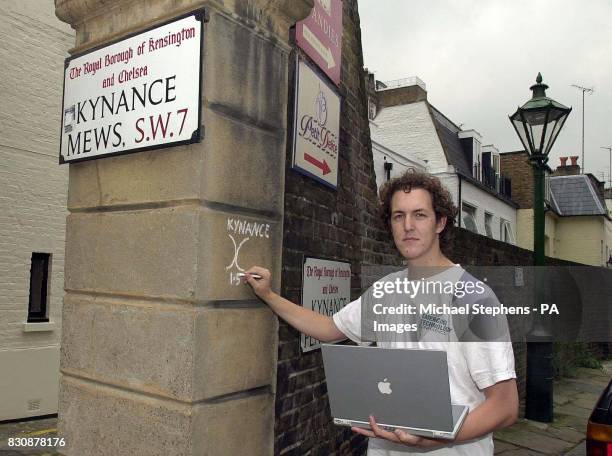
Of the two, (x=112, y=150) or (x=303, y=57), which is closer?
(x=112, y=150)

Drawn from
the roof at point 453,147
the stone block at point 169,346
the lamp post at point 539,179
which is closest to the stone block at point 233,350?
the stone block at point 169,346

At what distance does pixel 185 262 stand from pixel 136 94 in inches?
40.9

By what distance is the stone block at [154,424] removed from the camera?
2.77 m

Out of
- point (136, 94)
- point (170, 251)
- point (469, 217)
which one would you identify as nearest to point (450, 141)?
point (469, 217)

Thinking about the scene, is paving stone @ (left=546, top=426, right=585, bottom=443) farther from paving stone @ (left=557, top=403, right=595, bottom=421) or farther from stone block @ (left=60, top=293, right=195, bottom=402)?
stone block @ (left=60, top=293, right=195, bottom=402)

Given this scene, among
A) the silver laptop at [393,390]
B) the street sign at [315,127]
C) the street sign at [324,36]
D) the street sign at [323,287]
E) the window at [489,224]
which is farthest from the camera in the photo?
the window at [489,224]

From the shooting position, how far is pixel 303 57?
4.09 m

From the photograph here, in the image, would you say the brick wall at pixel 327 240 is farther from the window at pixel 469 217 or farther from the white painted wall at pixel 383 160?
the window at pixel 469 217

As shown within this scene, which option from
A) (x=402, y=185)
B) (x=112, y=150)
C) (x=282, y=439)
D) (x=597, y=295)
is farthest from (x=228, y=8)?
(x=597, y=295)

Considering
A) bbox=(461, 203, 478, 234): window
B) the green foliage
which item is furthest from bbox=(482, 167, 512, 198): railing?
the green foliage

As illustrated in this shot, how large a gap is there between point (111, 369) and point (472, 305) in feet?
6.71

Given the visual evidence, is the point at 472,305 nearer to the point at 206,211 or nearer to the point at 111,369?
the point at 206,211

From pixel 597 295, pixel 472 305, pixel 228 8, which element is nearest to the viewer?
Result: pixel 472 305

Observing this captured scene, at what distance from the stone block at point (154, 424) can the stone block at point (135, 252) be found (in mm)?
573
